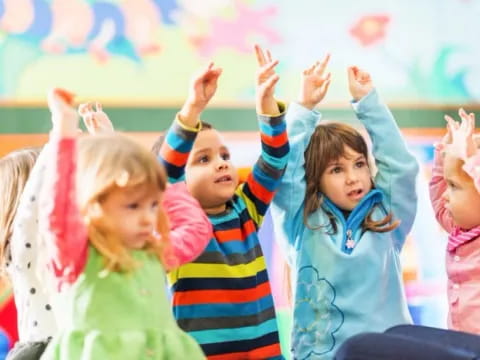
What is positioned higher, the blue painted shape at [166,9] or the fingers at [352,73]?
the blue painted shape at [166,9]

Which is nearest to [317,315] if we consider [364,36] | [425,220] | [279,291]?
[279,291]

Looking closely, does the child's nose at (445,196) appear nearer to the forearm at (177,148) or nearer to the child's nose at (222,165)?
the child's nose at (222,165)

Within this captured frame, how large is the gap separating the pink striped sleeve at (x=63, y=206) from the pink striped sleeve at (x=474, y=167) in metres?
0.84

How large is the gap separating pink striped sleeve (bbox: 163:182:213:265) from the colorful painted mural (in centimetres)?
60

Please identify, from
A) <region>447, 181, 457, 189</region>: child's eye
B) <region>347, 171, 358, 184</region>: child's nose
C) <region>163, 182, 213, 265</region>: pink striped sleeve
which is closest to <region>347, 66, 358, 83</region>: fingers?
<region>347, 171, 358, 184</region>: child's nose

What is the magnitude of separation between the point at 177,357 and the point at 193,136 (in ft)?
1.49

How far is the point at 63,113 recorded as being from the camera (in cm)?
113

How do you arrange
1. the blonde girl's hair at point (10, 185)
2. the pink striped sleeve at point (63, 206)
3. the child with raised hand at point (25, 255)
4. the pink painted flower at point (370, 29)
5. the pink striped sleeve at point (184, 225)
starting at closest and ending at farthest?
the pink striped sleeve at point (63, 206), the pink striped sleeve at point (184, 225), the child with raised hand at point (25, 255), the blonde girl's hair at point (10, 185), the pink painted flower at point (370, 29)

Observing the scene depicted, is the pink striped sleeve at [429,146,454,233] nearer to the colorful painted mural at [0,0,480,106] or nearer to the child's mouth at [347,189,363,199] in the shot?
the child's mouth at [347,189,363,199]

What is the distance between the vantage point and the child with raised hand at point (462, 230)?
1677 mm

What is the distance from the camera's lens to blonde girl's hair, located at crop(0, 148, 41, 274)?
1579 mm

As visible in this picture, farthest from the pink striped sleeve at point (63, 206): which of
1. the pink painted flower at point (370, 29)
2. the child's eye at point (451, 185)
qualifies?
the pink painted flower at point (370, 29)

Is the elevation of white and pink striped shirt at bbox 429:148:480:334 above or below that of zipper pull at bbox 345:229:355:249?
below

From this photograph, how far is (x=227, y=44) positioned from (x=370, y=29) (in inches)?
18.4
